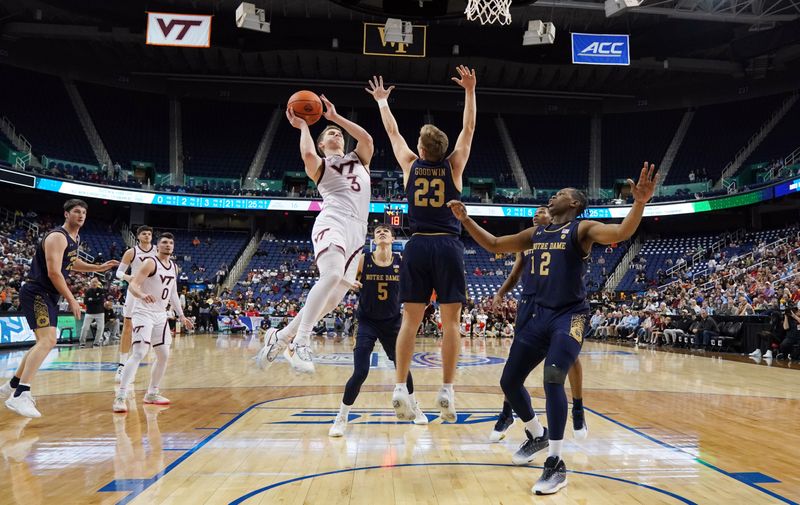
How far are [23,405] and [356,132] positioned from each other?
449cm

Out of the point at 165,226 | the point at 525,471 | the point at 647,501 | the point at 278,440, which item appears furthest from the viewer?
the point at 165,226

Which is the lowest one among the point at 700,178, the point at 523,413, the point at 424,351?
the point at 424,351

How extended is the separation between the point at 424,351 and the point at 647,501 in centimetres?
1316

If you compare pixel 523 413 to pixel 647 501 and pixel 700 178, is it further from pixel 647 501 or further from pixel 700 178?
pixel 700 178

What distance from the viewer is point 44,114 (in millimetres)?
33500

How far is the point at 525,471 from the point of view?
451 cm

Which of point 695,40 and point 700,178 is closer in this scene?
point 695,40

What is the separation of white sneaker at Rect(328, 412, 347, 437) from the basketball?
2.78 metres

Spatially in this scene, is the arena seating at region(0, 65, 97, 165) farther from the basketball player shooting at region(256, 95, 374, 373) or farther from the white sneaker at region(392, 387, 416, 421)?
the white sneaker at region(392, 387, 416, 421)

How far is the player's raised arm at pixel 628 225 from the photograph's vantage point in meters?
3.79

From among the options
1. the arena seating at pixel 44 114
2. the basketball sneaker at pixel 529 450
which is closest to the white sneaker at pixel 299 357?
the basketball sneaker at pixel 529 450

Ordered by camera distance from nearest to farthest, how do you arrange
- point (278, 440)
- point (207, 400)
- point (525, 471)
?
1. point (525, 471)
2. point (278, 440)
3. point (207, 400)

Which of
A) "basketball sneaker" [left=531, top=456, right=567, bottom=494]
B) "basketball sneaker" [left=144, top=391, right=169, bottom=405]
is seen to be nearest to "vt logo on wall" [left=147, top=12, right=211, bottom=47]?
"basketball sneaker" [left=144, top=391, right=169, bottom=405]

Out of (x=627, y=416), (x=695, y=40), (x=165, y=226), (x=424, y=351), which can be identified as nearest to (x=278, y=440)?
(x=627, y=416)
